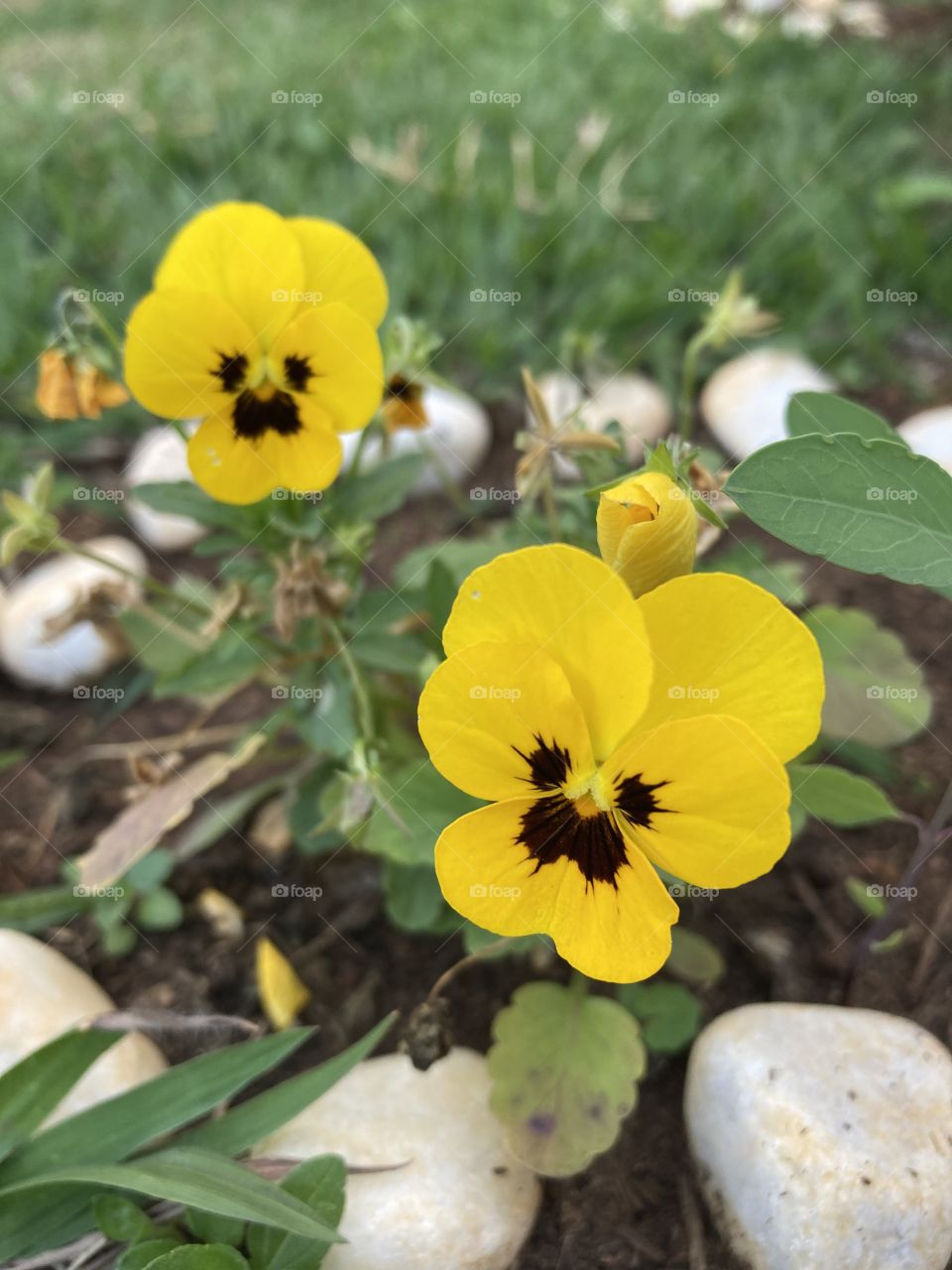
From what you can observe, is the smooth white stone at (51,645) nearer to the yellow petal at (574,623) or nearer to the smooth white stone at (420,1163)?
the smooth white stone at (420,1163)

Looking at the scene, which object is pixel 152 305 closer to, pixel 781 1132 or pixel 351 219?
pixel 781 1132

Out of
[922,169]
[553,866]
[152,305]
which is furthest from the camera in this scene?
[922,169]

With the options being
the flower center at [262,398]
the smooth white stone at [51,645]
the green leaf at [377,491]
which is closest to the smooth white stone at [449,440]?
the smooth white stone at [51,645]

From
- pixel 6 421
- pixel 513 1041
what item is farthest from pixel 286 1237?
pixel 6 421

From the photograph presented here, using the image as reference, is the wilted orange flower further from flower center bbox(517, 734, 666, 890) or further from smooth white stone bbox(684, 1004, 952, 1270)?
smooth white stone bbox(684, 1004, 952, 1270)

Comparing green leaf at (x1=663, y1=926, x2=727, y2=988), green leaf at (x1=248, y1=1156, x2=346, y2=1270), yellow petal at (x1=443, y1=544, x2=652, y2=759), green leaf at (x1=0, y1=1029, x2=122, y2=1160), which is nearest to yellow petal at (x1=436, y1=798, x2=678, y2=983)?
yellow petal at (x1=443, y1=544, x2=652, y2=759)

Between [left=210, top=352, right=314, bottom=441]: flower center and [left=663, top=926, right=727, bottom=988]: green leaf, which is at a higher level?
[left=210, top=352, right=314, bottom=441]: flower center
